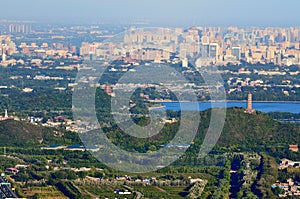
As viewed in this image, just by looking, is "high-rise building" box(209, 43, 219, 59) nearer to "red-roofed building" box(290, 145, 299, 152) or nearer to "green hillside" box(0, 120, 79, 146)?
"green hillside" box(0, 120, 79, 146)

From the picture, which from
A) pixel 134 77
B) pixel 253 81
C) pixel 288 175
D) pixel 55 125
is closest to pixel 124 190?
pixel 288 175

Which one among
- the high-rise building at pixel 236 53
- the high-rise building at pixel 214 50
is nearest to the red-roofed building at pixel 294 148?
the high-rise building at pixel 214 50

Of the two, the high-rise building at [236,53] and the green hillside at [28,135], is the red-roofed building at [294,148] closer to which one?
the green hillside at [28,135]

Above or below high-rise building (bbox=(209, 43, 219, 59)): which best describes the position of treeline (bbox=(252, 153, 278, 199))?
above

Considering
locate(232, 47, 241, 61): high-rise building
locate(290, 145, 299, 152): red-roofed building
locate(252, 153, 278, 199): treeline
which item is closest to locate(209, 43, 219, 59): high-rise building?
locate(232, 47, 241, 61): high-rise building

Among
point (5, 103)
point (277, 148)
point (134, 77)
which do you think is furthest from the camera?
point (134, 77)

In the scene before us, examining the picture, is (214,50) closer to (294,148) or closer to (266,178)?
(294,148)

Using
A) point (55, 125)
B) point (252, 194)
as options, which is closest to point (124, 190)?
point (252, 194)

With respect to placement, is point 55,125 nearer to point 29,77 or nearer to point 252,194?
point 252,194

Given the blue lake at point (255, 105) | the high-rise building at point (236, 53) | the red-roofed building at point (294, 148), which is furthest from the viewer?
the high-rise building at point (236, 53)

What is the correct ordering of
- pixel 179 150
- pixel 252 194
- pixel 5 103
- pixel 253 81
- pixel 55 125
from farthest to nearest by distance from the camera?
pixel 253 81, pixel 5 103, pixel 55 125, pixel 179 150, pixel 252 194

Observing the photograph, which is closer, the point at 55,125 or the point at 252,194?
the point at 252,194
